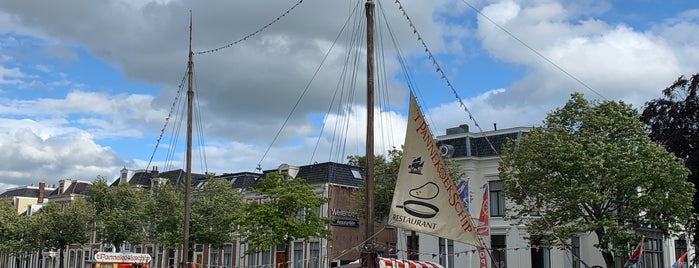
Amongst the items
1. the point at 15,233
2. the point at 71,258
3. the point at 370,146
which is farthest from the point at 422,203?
the point at 71,258

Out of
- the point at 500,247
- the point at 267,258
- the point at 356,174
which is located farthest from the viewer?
the point at 356,174

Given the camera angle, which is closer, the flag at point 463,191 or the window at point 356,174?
the flag at point 463,191

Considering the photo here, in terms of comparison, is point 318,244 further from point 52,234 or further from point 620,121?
point 620,121

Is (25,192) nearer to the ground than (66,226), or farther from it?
farther from it

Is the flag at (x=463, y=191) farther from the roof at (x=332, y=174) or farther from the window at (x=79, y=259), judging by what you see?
the window at (x=79, y=259)

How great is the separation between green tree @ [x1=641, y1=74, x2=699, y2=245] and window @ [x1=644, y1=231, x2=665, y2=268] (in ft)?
14.4

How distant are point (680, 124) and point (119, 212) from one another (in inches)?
1485

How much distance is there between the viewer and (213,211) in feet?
153

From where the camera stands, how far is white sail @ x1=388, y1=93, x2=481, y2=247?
55.3 ft

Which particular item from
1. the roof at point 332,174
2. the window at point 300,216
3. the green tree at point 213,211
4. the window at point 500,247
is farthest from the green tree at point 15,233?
the window at point 500,247

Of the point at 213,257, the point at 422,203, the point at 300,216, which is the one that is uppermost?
the point at 300,216

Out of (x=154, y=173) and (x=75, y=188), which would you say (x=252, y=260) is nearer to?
(x=154, y=173)

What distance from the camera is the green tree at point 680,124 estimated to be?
34.9m

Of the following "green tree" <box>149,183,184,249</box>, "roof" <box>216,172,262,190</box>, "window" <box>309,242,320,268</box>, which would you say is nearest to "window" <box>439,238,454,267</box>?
"window" <box>309,242,320,268</box>
